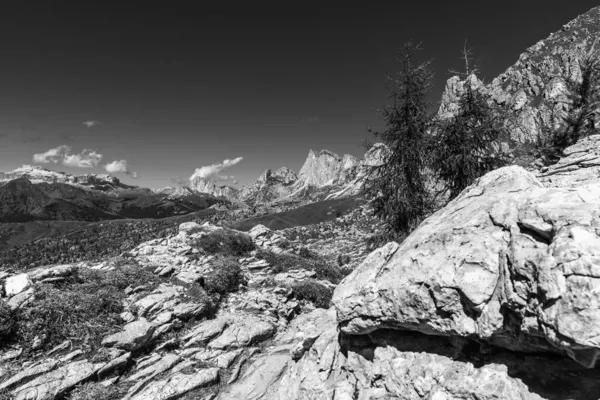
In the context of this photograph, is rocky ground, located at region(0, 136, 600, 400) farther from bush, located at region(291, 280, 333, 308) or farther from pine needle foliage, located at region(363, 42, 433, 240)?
Answer: pine needle foliage, located at region(363, 42, 433, 240)

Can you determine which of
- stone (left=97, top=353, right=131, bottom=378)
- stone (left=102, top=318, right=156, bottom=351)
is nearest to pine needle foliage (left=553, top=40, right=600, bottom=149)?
stone (left=102, top=318, right=156, bottom=351)

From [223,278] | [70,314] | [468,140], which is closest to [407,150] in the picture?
[468,140]

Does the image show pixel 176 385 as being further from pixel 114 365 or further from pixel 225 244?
pixel 225 244

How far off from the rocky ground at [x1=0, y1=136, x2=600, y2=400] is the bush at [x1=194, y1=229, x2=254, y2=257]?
763cm

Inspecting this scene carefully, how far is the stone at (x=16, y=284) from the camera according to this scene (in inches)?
585

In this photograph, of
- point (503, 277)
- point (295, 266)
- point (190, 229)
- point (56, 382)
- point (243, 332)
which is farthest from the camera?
point (190, 229)

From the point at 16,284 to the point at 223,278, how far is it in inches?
462

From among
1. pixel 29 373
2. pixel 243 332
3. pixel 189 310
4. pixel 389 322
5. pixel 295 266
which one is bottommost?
pixel 243 332

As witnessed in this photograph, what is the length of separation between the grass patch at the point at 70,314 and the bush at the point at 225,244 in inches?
449

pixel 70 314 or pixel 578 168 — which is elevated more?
pixel 578 168

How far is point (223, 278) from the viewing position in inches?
824

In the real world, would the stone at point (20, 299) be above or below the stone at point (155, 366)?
above

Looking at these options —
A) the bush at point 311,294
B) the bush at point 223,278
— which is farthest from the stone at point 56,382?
the bush at point 311,294

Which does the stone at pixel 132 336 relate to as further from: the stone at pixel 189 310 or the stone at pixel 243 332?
the stone at pixel 243 332
